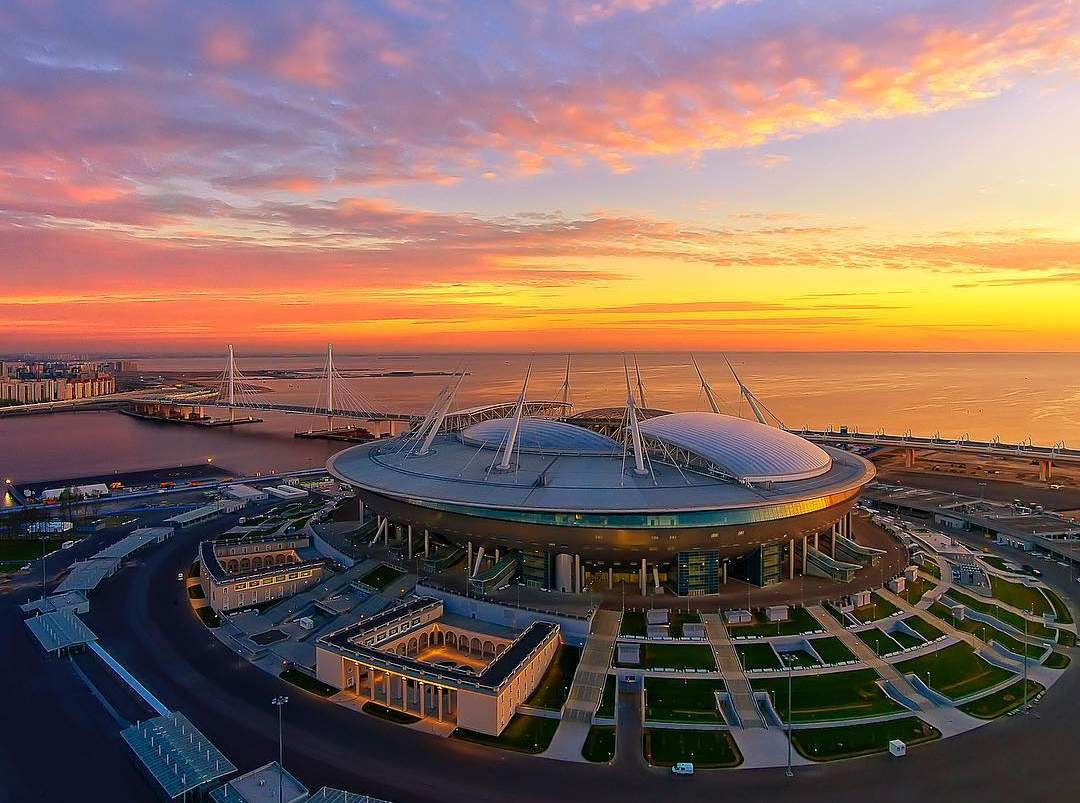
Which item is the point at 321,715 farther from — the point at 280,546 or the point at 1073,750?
the point at 1073,750

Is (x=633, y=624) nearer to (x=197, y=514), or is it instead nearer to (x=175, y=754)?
(x=175, y=754)

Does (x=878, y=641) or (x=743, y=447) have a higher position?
(x=743, y=447)

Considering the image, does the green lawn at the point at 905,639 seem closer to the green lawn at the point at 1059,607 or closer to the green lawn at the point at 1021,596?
the green lawn at the point at 1021,596

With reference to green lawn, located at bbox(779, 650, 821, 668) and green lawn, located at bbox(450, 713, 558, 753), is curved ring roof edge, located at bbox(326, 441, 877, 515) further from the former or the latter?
green lawn, located at bbox(450, 713, 558, 753)

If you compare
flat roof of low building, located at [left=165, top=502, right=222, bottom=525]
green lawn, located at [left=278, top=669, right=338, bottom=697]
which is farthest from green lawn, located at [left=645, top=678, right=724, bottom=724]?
flat roof of low building, located at [left=165, top=502, right=222, bottom=525]

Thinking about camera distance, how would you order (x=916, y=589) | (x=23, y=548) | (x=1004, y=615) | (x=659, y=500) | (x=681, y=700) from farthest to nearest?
(x=23, y=548) < (x=916, y=589) < (x=659, y=500) < (x=1004, y=615) < (x=681, y=700)

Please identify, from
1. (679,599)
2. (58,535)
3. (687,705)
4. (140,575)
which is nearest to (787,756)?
(687,705)

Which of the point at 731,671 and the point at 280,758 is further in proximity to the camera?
the point at 731,671

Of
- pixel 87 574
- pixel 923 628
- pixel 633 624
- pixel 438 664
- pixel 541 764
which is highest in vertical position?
pixel 87 574

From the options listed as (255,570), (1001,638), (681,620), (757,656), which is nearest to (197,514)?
(255,570)
